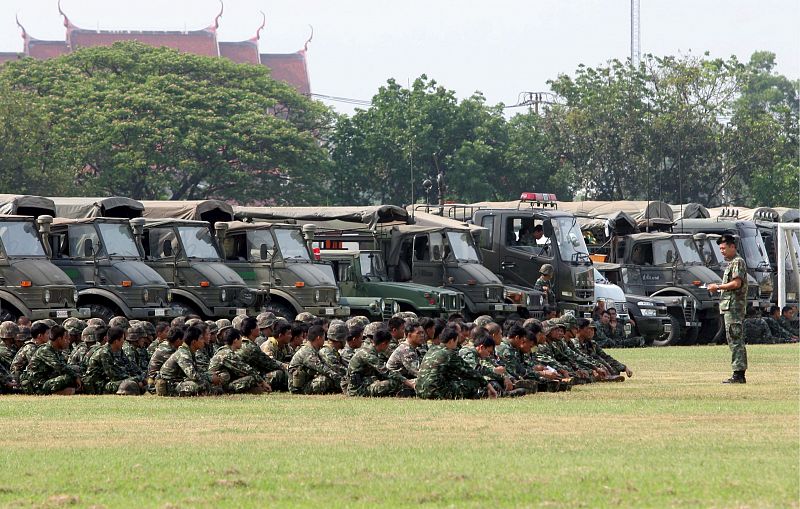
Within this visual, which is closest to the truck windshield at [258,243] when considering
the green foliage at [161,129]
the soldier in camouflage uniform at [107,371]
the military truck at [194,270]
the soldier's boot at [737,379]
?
the military truck at [194,270]

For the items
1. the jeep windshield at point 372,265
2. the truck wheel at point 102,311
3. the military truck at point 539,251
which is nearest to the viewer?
the truck wheel at point 102,311

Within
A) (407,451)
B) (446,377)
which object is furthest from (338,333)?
(407,451)

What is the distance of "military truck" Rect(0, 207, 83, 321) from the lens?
2328cm

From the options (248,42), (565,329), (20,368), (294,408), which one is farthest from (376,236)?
(248,42)

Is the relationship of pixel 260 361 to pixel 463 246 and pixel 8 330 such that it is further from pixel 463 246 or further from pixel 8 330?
pixel 463 246

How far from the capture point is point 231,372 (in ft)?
56.7

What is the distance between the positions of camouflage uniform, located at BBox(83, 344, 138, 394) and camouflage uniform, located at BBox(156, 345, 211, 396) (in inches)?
37.9

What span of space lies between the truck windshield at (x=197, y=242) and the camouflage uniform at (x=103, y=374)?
Result: 879cm

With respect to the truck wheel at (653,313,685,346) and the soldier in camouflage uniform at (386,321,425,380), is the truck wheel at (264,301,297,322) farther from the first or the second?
the soldier in camouflage uniform at (386,321,425,380)

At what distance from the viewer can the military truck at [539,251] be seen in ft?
100

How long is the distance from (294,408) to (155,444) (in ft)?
10.9

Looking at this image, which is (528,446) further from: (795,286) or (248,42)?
(248,42)

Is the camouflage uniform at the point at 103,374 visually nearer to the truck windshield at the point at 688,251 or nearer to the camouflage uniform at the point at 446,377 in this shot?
the camouflage uniform at the point at 446,377

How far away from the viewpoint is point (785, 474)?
A: 9.66 meters
